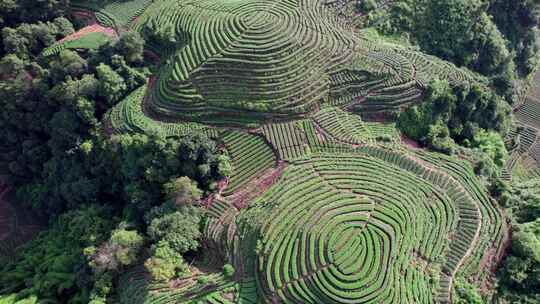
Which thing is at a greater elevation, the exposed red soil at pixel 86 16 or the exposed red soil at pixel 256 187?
the exposed red soil at pixel 86 16

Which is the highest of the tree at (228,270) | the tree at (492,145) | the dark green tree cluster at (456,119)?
the dark green tree cluster at (456,119)

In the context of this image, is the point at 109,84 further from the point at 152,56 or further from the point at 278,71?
the point at 278,71

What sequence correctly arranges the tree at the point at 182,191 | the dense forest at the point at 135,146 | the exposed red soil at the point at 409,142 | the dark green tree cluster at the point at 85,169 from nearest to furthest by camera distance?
the dense forest at the point at 135,146 → the dark green tree cluster at the point at 85,169 → the tree at the point at 182,191 → the exposed red soil at the point at 409,142

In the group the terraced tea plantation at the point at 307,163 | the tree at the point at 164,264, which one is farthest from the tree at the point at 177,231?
the terraced tea plantation at the point at 307,163

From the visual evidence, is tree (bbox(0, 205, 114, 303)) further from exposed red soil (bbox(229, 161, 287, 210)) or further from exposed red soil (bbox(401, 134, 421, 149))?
exposed red soil (bbox(401, 134, 421, 149))

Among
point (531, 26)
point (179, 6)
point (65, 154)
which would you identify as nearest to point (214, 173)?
point (65, 154)

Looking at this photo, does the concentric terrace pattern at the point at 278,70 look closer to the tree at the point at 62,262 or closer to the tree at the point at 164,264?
the tree at the point at 62,262

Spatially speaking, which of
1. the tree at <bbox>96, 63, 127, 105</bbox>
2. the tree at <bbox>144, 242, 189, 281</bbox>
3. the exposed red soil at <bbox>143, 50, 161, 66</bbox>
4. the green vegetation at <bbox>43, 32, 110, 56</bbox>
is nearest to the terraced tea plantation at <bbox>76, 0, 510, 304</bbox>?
the exposed red soil at <bbox>143, 50, 161, 66</bbox>
